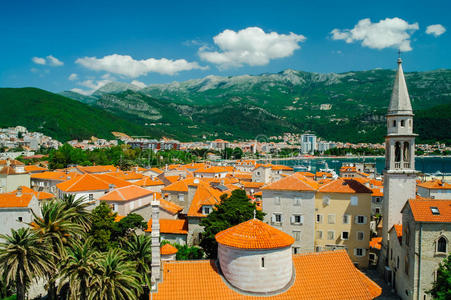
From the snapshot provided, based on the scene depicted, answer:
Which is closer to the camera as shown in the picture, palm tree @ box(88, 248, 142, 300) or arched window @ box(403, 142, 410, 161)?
palm tree @ box(88, 248, 142, 300)

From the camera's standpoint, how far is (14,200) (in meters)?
35.9

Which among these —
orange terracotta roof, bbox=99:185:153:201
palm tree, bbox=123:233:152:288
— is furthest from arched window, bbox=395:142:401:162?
orange terracotta roof, bbox=99:185:153:201

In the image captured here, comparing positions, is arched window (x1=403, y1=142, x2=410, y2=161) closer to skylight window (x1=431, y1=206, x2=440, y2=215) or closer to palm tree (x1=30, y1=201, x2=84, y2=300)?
skylight window (x1=431, y1=206, x2=440, y2=215)

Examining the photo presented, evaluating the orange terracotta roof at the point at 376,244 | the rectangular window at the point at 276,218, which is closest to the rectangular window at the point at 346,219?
the orange terracotta roof at the point at 376,244

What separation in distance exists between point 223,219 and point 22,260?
16495 mm

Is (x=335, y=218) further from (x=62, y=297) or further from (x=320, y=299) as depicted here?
(x=62, y=297)

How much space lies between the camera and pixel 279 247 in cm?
1780

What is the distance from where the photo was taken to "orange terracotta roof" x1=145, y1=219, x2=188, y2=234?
3841 centimetres

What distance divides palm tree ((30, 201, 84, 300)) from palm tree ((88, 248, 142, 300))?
698 centimetres

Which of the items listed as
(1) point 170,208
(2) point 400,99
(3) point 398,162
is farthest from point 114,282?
(2) point 400,99

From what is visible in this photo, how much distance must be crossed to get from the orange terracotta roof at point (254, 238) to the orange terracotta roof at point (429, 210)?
11747mm

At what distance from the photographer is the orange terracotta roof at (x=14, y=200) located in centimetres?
3519

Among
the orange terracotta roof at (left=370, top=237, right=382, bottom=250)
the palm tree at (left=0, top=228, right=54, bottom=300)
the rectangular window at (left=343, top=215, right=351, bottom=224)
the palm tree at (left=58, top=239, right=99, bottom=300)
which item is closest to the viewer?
the palm tree at (left=58, top=239, right=99, bottom=300)

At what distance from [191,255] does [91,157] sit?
98.6 metres
